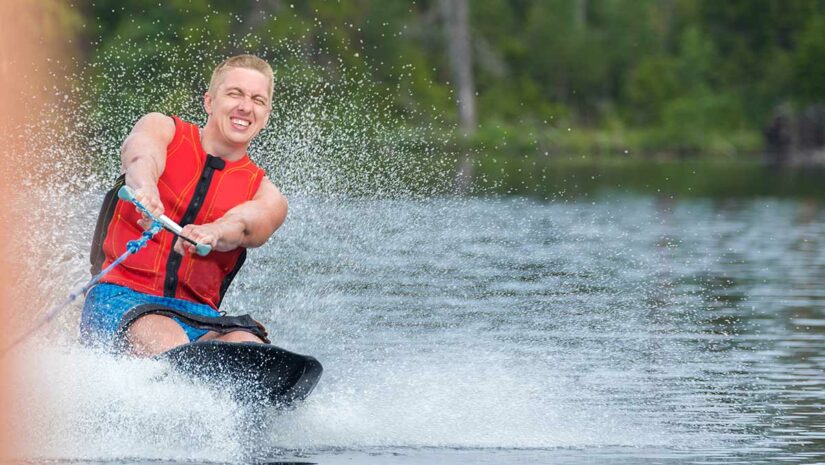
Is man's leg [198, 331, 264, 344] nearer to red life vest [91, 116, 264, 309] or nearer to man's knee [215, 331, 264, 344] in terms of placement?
man's knee [215, 331, 264, 344]

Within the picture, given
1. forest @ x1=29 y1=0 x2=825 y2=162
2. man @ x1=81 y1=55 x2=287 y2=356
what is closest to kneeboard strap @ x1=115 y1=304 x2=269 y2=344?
man @ x1=81 y1=55 x2=287 y2=356

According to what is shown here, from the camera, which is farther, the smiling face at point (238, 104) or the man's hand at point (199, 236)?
the smiling face at point (238, 104)

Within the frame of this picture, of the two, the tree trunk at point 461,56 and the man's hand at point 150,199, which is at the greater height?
the tree trunk at point 461,56

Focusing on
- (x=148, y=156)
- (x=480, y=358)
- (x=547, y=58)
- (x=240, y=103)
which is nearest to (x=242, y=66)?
(x=240, y=103)

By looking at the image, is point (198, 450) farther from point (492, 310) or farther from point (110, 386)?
point (492, 310)

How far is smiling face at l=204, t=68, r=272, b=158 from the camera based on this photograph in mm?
7566

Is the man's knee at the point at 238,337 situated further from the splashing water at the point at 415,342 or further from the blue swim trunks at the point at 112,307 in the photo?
the splashing water at the point at 415,342

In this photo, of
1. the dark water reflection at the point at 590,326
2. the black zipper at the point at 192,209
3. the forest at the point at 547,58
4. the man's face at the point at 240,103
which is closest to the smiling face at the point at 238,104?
the man's face at the point at 240,103

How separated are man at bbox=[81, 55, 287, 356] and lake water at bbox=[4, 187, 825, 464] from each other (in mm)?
190

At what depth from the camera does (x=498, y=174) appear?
34.8 meters

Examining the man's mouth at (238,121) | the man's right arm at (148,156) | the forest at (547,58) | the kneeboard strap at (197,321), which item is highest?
the forest at (547,58)

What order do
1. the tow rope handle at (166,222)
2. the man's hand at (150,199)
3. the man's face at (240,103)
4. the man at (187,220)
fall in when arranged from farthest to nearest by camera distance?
the man's face at (240,103)
the man at (187,220)
the man's hand at (150,199)
the tow rope handle at (166,222)

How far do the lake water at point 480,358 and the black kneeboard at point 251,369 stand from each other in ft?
0.31

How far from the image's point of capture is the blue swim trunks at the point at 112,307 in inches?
294
